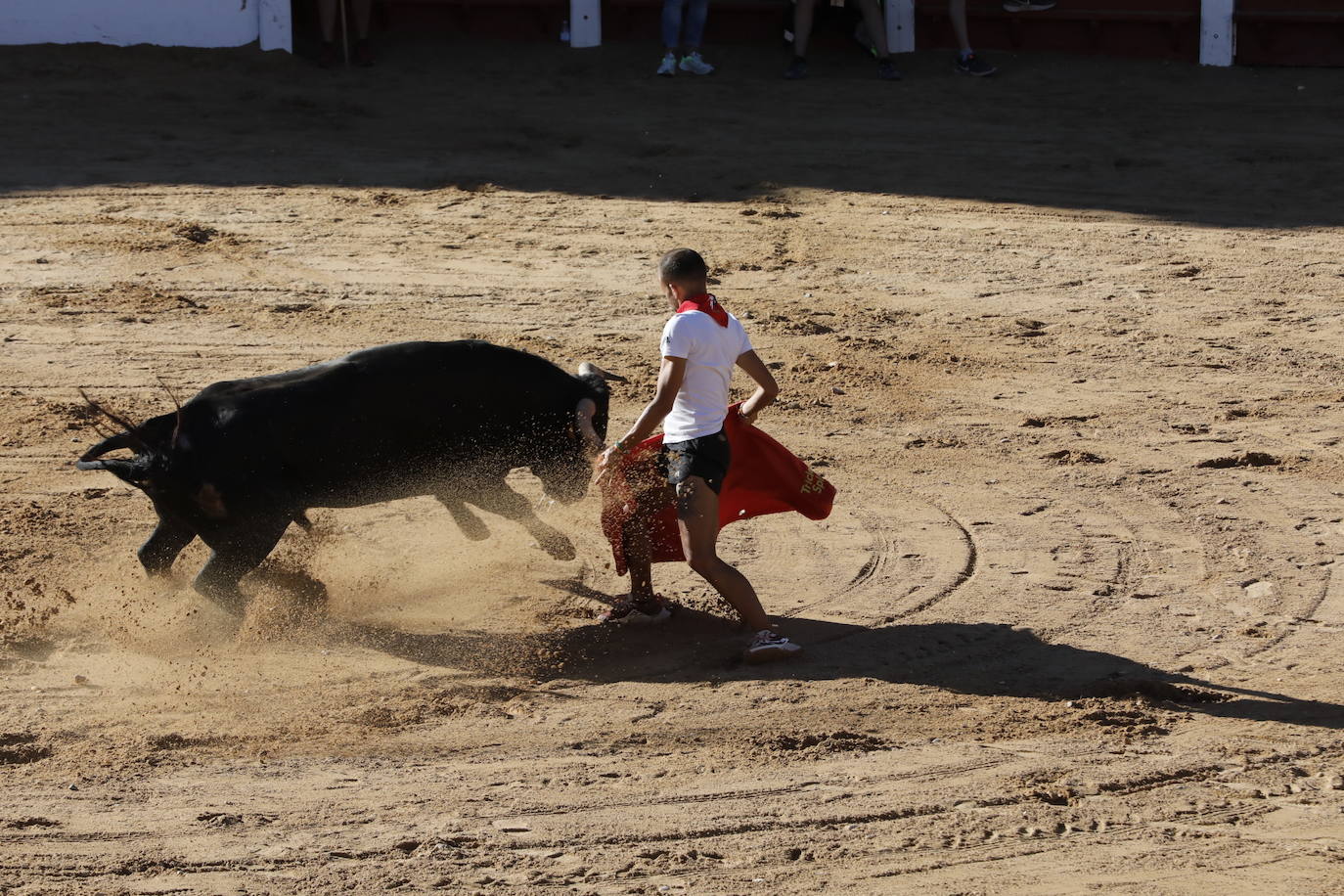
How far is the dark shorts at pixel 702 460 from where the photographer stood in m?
5.23

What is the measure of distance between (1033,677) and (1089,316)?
4.70m

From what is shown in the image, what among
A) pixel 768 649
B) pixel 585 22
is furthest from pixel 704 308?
pixel 585 22

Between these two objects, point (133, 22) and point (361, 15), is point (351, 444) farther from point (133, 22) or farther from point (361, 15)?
point (133, 22)

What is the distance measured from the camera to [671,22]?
13570 millimetres

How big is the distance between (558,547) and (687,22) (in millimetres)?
8513

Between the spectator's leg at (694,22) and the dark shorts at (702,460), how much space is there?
914 cm

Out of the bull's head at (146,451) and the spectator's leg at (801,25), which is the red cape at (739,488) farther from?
the spectator's leg at (801,25)

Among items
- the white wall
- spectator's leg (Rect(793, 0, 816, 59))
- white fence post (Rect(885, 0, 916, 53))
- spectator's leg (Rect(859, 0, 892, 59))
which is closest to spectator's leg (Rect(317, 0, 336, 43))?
the white wall

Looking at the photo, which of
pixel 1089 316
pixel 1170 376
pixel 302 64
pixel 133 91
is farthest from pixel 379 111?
pixel 1170 376

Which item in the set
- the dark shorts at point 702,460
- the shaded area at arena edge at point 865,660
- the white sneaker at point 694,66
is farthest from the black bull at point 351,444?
the white sneaker at point 694,66

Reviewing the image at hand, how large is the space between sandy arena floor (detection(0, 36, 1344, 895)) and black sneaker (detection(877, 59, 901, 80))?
4.9 inches

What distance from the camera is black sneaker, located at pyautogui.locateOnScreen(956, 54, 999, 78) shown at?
13.6m

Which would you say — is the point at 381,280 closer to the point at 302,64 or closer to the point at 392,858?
the point at 302,64

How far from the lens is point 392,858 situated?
413 cm
